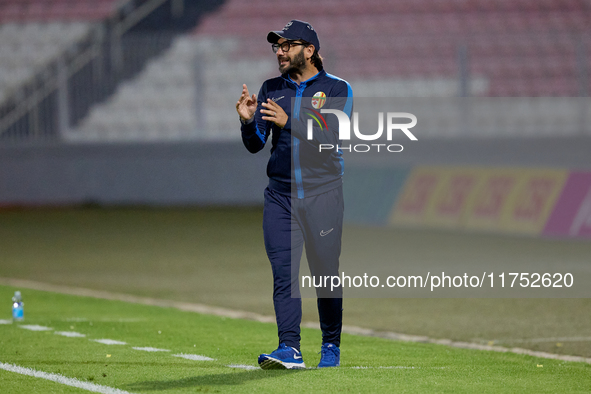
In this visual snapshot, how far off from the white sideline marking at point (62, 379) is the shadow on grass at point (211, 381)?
0.14 meters

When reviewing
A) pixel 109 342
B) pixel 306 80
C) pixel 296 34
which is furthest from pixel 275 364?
pixel 109 342

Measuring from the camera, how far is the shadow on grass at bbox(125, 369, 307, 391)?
5.82 metres

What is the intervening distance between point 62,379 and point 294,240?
1643 millimetres

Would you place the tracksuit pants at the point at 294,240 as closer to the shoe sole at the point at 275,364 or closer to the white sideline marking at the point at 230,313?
the shoe sole at the point at 275,364

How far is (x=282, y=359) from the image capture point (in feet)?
20.1

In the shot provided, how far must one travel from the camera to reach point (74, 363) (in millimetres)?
6836

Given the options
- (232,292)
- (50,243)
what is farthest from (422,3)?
(232,292)

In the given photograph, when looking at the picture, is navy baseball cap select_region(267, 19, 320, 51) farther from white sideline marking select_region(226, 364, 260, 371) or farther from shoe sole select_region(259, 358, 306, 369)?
white sideline marking select_region(226, 364, 260, 371)

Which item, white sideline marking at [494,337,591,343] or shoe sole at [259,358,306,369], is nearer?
shoe sole at [259,358,306,369]

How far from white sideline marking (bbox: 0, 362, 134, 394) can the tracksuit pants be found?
111 cm

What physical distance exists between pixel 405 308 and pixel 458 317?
34.6 inches

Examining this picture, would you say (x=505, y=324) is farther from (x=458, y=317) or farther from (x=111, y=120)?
(x=111, y=120)

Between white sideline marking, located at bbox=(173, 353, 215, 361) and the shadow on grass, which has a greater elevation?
the shadow on grass

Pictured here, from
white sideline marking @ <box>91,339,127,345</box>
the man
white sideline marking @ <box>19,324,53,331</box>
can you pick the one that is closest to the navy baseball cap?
the man
